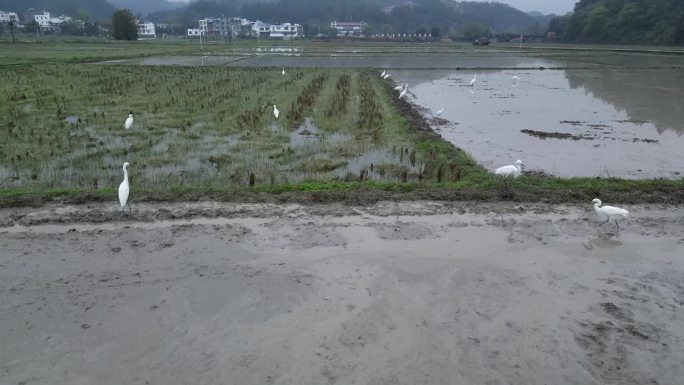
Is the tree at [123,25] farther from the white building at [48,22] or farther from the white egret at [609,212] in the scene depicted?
the white egret at [609,212]

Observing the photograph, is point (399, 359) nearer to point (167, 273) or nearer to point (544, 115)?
point (167, 273)

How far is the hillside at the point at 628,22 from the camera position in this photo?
6300 centimetres

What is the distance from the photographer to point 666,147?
12.5m

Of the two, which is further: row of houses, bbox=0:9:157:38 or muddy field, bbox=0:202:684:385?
row of houses, bbox=0:9:157:38

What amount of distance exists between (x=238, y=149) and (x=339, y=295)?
22.5ft

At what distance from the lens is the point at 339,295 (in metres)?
5.57

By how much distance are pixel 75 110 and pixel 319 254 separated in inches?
528

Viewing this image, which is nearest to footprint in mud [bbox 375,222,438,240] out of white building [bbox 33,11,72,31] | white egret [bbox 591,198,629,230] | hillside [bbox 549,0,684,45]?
white egret [bbox 591,198,629,230]

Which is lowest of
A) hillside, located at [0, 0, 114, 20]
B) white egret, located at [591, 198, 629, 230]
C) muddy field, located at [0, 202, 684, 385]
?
muddy field, located at [0, 202, 684, 385]

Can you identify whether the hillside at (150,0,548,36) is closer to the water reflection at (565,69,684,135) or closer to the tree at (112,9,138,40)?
the tree at (112,9,138,40)

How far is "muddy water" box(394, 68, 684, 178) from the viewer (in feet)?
36.9

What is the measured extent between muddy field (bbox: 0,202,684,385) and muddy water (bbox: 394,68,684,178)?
11.3 feet

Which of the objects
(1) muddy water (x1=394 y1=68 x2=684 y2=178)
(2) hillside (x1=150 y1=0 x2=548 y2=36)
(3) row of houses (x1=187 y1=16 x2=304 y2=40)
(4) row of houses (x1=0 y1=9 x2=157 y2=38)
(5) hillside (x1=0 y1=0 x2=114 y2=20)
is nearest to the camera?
(1) muddy water (x1=394 y1=68 x2=684 y2=178)

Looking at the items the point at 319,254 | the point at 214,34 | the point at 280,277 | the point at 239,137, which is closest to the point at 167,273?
the point at 280,277
